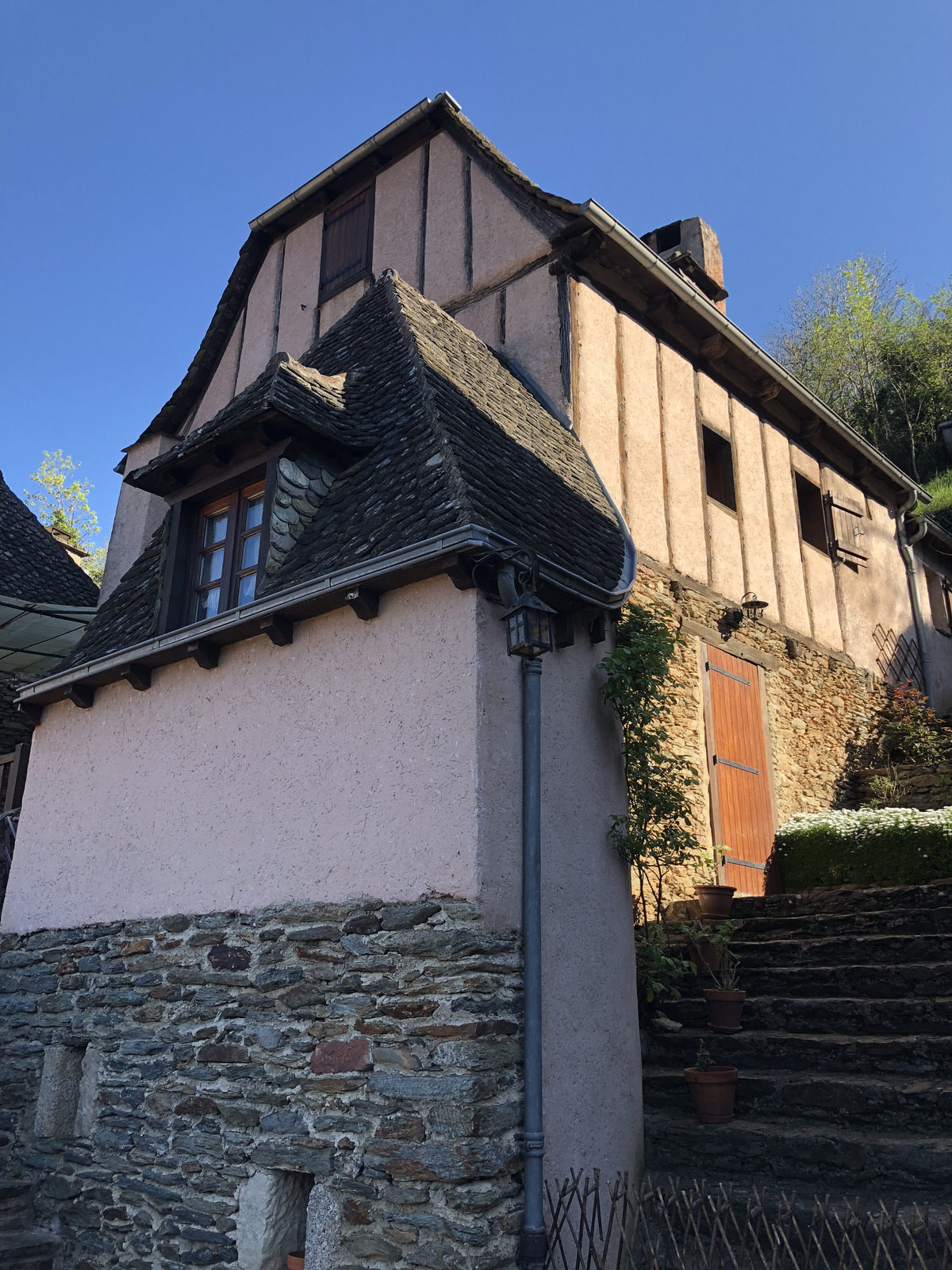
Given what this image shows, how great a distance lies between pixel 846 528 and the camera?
37.5ft

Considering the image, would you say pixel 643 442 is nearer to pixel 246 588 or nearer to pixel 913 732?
pixel 246 588

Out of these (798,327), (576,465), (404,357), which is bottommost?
(576,465)

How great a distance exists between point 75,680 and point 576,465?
3.83 metres

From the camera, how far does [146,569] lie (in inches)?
304

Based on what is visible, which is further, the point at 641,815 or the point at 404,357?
the point at 404,357

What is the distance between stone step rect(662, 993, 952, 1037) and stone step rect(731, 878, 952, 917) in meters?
1.18

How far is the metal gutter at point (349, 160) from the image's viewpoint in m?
9.65

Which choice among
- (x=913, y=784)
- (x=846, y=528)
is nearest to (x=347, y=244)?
(x=846, y=528)

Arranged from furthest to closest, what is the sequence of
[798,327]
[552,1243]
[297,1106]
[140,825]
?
[798,327] → [140,825] → [297,1106] → [552,1243]

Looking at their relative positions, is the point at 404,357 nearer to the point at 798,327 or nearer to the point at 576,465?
the point at 576,465

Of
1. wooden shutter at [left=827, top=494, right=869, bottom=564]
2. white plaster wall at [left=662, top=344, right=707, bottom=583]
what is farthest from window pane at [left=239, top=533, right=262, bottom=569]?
wooden shutter at [left=827, top=494, right=869, bottom=564]

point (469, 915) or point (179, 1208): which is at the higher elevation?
point (469, 915)

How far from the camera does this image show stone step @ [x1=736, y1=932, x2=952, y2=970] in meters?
6.11

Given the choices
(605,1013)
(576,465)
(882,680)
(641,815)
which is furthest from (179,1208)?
(882,680)
